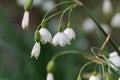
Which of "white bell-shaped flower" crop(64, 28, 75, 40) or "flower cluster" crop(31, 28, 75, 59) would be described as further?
"white bell-shaped flower" crop(64, 28, 75, 40)

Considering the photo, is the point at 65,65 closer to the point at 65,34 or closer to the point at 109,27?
the point at 109,27

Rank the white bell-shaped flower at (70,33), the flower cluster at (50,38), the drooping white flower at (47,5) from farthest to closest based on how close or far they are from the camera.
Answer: the drooping white flower at (47,5) → the white bell-shaped flower at (70,33) → the flower cluster at (50,38)

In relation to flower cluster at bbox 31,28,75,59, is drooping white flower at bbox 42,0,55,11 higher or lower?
higher

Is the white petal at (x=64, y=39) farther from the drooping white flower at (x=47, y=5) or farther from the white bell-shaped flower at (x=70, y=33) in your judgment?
the drooping white flower at (x=47, y=5)

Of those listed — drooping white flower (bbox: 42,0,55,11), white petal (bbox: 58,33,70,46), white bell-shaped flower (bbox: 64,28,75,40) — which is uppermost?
drooping white flower (bbox: 42,0,55,11)

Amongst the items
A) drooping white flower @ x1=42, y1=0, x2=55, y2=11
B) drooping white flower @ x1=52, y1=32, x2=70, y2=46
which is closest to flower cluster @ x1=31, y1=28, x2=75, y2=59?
drooping white flower @ x1=52, y1=32, x2=70, y2=46

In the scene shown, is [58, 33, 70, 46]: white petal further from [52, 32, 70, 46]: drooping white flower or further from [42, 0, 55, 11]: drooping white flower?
[42, 0, 55, 11]: drooping white flower

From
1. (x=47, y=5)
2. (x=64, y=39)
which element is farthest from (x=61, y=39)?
(x=47, y=5)

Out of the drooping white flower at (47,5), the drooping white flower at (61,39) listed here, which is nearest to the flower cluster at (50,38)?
the drooping white flower at (61,39)

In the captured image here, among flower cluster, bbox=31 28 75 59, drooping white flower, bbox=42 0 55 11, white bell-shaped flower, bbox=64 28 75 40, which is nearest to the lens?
flower cluster, bbox=31 28 75 59

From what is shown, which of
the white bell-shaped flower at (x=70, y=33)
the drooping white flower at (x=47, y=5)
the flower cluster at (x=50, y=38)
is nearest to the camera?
the flower cluster at (x=50, y=38)

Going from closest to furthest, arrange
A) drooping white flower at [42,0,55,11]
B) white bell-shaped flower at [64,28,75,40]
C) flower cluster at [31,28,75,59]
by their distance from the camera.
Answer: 1. flower cluster at [31,28,75,59]
2. white bell-shaped flower at [64,28,75,40]
3. drooping white flower at [42,0,55,11]

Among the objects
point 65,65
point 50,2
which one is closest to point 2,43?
point 65,65
